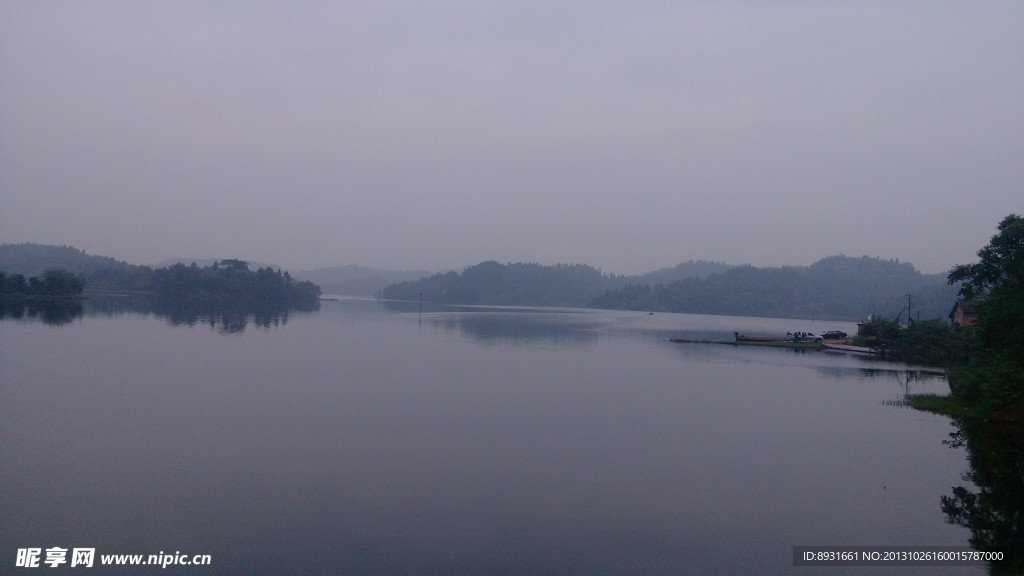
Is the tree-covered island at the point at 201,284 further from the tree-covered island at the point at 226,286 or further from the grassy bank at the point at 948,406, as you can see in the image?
the grassy bank at the point at 948,406

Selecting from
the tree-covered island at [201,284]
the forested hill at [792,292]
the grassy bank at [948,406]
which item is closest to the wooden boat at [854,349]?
the grassy bank at [948,406]

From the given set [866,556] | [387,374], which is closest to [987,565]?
[866,556]

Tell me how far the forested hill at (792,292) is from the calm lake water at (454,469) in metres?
96.8

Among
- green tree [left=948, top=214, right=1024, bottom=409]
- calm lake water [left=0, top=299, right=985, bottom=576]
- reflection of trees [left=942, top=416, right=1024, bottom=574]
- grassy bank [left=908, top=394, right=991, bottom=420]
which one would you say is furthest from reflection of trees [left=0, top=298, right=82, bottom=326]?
reflection of trees [left=942, top=416, right=1024, bottom=574]

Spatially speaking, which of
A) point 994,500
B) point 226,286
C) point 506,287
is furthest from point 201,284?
point 994,500

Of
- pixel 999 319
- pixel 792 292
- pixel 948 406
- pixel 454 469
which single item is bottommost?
pixel 454 469

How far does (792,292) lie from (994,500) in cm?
12332

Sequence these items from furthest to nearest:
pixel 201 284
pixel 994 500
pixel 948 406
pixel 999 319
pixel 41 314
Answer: pixel 201 284, pixel 41 314, pixel 948 406, pixel 999 319, pixel 994 500

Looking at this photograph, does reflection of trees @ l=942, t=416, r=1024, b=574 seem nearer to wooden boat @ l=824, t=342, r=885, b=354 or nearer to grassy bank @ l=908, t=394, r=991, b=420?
grassy bank @ l=908, t=394, r=991, b=420

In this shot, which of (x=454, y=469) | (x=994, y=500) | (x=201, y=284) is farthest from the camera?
(x=201, y=284)

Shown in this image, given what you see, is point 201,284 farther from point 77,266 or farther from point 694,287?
point 694,287

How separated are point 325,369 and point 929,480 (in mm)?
17557

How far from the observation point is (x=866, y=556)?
7996mm

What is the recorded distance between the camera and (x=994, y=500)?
988 cm
